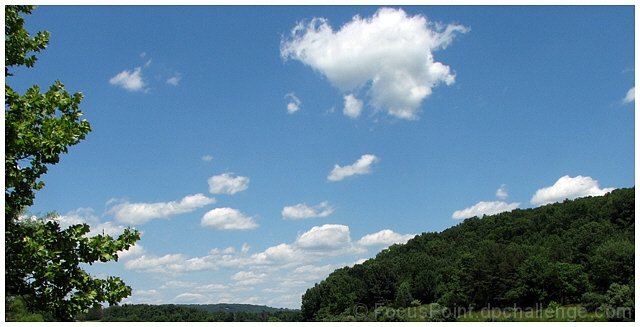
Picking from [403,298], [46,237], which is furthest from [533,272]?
[46,237]

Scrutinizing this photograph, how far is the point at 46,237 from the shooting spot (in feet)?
42.3

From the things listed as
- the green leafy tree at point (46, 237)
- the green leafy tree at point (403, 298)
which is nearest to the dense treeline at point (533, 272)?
the green leafy tree at point (403, 298)

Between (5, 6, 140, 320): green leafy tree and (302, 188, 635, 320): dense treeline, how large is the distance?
92.5 meters

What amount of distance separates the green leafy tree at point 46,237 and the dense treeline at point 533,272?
9251 cm

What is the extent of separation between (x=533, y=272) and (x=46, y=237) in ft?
459

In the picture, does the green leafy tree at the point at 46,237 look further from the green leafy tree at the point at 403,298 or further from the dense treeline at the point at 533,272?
the green leafy tree at the point at 403,298

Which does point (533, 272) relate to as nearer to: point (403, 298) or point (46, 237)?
point (403, 298)

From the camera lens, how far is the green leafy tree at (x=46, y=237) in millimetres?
12734

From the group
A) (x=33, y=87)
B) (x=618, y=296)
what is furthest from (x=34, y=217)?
(x=618, y=296)

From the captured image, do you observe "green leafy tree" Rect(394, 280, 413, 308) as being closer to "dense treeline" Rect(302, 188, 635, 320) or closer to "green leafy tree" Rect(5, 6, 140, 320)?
"dense treeline" Rect(302, 188, 635, 320)

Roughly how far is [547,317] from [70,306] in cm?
11575

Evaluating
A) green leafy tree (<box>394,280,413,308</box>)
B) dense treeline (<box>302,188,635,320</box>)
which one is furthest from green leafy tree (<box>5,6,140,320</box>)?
green leafy tree (<box>394,280,413,308</box>)

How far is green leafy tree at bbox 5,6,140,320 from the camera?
501 inches

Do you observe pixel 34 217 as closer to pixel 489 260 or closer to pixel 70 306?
pixel 70 306
